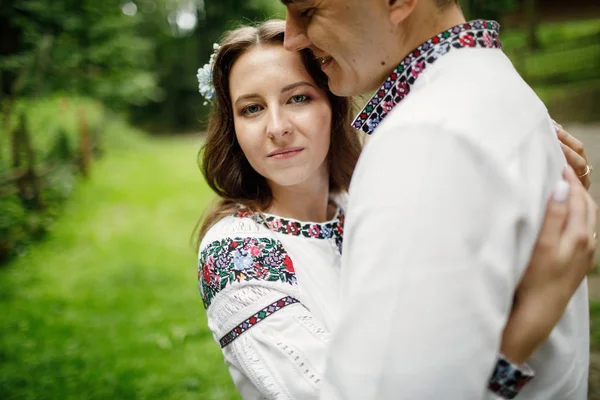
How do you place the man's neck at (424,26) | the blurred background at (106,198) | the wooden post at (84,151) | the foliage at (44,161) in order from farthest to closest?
the wooden post at (84,151) < the foliage at (44,161) < the blurred background at (106,198) < the man's neck at (424,26)

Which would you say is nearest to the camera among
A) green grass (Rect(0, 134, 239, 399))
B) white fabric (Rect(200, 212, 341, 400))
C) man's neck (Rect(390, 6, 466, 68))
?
man's neck (Rect(390, 6, 466, 68))

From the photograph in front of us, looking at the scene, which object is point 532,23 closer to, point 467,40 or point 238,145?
point 238,145

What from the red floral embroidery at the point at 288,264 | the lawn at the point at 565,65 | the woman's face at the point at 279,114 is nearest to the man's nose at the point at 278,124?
the woman's face at the point at 279,114

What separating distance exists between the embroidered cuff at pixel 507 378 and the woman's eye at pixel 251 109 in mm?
1157

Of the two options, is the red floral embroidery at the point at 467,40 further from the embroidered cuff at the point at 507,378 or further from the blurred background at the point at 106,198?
the blurred background at the point at 106,198

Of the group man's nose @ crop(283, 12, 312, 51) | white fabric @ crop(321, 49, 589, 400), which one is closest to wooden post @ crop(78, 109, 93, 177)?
man's nose @ crop(283, 12, 312, 51)

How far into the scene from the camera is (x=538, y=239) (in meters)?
0.93

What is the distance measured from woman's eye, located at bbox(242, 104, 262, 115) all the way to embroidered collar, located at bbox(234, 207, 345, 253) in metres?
0.34

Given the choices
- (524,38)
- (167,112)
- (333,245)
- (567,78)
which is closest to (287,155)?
(333,245)

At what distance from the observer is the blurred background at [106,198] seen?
158 inches

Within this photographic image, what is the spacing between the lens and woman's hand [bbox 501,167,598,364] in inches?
36.5

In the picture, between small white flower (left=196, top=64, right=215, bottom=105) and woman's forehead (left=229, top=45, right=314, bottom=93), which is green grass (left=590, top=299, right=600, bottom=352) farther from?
small white flower (left=196, top=64, right=215, bottom=105)

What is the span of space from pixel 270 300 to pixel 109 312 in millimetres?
4035

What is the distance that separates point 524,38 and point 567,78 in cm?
328
